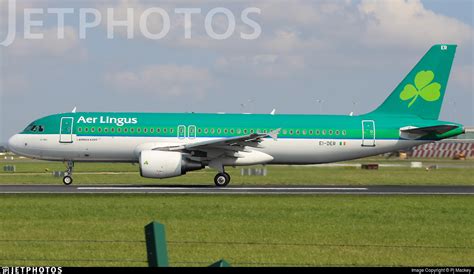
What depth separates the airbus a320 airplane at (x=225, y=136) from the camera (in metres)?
38.9

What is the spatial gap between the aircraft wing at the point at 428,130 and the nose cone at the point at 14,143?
19.4m

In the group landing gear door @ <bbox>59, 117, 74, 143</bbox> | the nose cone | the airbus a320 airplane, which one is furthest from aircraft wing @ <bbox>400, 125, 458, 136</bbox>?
the nose cone

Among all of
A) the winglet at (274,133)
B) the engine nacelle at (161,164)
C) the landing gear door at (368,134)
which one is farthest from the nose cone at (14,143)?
the landing gear door at (368,134)

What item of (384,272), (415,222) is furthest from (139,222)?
(384,272)

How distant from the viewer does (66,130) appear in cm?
3959

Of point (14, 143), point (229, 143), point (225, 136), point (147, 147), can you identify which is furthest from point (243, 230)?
point (14, 143)

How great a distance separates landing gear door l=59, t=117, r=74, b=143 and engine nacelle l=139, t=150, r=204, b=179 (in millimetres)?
4443

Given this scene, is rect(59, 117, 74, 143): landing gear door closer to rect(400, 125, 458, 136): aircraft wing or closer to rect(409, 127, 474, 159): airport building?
rect(400, 125, 458, 136): aircraft wing

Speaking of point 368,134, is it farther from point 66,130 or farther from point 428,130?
point 66,130

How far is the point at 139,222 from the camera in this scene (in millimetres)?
21734

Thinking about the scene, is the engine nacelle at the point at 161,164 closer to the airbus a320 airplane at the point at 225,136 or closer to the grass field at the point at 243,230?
the airbus a320 airplane at the point at 225,136

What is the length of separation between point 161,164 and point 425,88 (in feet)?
50.2

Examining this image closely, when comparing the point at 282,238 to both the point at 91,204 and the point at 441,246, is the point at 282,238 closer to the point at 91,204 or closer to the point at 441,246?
the point at 441,246

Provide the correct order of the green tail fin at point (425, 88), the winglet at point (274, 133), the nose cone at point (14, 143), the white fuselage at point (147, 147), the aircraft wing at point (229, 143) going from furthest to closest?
the green tail fin at point (425, 88) → the nose cone at point (14, 143) → the white fuselage at point (147, 147) → the winglet at point (274, 133) → the aircraft wing at point (229, 143)
